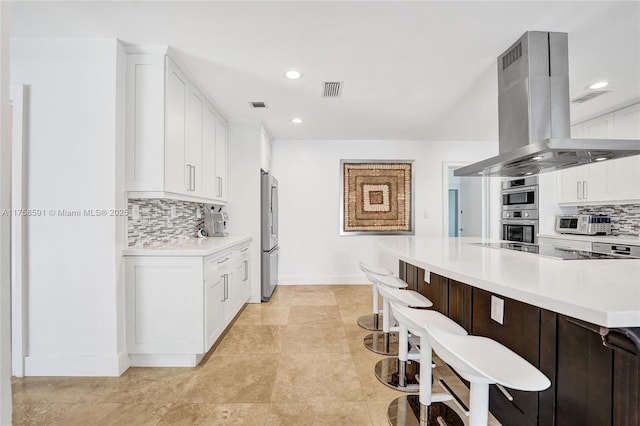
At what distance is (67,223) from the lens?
2.18m

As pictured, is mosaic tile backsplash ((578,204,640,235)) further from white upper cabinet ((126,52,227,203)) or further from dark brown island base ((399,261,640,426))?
white upper cabinet ((126,52,227,203))

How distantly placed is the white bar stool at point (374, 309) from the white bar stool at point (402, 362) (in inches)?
21.4

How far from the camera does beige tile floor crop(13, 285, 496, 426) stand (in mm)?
1762

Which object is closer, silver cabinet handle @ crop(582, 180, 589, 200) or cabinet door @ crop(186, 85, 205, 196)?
cabinet door @ crop(186, 85, 205, 196)

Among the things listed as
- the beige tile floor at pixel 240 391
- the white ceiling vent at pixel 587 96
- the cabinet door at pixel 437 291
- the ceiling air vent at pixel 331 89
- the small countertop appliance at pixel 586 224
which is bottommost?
the beige tile floor at pixel 240 391

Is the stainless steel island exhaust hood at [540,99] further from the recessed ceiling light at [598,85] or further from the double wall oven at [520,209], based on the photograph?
the double wall oven at [520,209]

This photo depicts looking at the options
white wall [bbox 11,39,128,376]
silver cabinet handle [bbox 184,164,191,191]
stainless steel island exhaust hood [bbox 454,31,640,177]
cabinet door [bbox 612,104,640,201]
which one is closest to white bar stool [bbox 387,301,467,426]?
stainless steel island exhaust hood [bbox 454,31,640,177]

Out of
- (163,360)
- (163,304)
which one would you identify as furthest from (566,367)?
(163,360)

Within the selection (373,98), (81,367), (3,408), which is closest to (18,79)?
(81,367)

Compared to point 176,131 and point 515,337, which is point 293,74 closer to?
point 176,131

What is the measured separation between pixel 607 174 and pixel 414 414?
12.5 ft

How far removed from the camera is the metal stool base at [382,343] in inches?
97.7

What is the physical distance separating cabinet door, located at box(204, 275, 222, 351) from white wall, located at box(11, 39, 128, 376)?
1.99ft

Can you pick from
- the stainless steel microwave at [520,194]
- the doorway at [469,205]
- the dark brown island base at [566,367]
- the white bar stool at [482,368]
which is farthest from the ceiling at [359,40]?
the doorway at [469,205]
